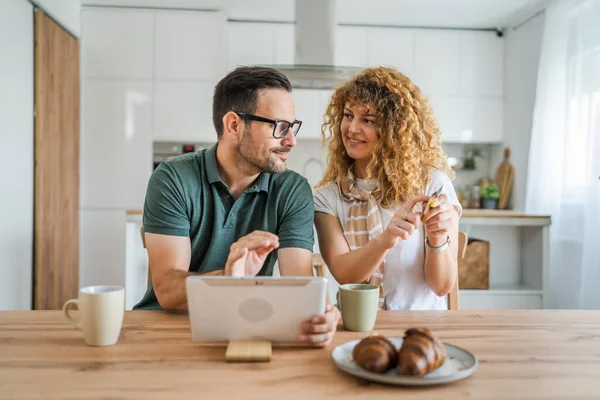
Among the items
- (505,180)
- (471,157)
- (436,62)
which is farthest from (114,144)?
(505,180)

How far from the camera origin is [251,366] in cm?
93

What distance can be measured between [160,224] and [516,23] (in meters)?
3.89

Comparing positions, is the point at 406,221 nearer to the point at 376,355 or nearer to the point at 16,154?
the point at 376,355

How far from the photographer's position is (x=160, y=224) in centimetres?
152

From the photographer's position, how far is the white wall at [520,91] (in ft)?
13.6

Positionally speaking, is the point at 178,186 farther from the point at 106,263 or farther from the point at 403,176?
the point at 106,263

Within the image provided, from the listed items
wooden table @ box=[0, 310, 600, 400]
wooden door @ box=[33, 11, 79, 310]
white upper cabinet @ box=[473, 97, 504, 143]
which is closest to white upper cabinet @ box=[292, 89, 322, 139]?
white upper cabinet @ box=[473, 97, 504, 143]

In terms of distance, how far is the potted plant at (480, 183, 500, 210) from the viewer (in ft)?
14.8

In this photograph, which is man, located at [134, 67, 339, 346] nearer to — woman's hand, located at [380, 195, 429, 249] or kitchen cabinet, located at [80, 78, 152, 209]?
woman's hand, located at [380, 195, 429, 249]

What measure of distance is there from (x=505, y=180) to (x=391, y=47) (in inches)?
57.3

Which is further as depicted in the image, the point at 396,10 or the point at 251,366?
the point at 396,10

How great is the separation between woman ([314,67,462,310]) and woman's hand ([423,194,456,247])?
0.07ft

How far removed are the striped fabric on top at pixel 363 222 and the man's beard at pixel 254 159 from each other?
296 mm

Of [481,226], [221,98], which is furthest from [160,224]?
[481,226]
